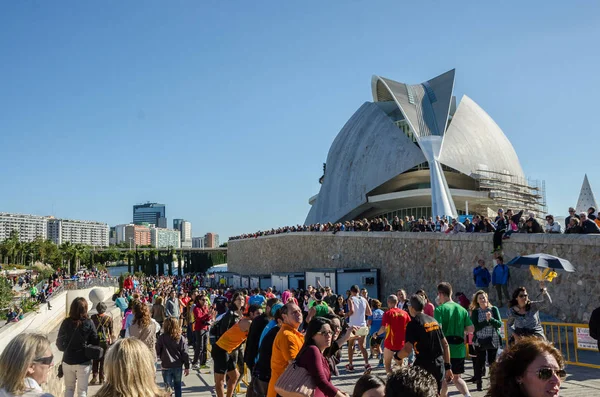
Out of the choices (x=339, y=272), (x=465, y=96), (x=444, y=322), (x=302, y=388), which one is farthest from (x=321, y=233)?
(x=302, y=388)

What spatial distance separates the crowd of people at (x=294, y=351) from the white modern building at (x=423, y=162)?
2500 centimetres

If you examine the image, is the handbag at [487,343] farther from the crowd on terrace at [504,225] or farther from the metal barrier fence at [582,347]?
the crowd on terrace at [504,225]

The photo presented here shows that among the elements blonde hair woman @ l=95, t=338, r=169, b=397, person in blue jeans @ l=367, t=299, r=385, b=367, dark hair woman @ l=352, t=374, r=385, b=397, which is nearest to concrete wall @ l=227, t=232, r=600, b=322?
person in blue jeans @ l=367, t=299, r=385, b=367

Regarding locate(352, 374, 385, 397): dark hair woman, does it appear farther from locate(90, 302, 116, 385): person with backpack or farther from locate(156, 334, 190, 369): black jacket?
locate(90, 302, 116, 385): person with backpack

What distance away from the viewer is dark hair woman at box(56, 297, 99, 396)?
5.95 metres

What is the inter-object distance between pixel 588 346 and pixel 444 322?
15.7 feet

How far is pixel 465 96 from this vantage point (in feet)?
143

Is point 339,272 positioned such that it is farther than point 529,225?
Yes

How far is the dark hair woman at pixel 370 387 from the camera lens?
2.92 metres

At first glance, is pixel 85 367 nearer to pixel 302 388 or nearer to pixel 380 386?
pixel 302 388

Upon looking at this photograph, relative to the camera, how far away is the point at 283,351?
472cm

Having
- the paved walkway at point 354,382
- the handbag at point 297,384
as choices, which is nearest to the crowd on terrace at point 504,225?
the paved walkway at point 354,382

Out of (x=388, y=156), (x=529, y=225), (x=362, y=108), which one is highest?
(x=362, y=108)

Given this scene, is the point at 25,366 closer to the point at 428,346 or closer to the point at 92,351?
the point at 92,351
